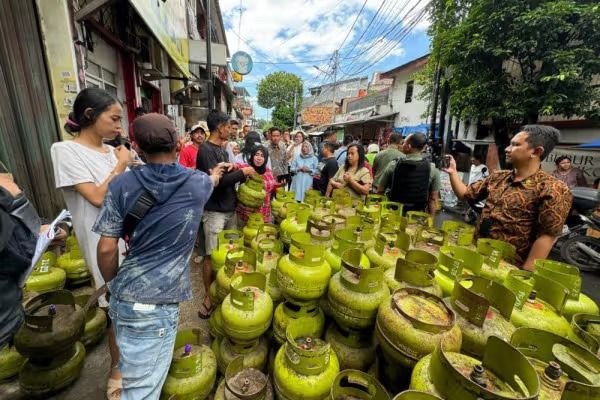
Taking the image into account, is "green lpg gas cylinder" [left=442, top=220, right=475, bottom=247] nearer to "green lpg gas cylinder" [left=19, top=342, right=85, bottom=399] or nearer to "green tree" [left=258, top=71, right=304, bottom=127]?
"green lpg gas cylinder" [left=19, top=342, right=85, bottom=399]

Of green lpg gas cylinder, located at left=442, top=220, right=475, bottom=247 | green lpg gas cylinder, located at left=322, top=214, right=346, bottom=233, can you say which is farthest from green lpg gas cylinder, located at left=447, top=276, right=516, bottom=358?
green lpg gas cylinder, located at left=322, top=214, right=346, bottom=233

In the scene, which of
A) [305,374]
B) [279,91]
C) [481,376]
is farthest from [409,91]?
[279,91]

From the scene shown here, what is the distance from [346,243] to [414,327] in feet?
3.03

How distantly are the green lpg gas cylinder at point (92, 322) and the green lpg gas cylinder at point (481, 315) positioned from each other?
105 inches

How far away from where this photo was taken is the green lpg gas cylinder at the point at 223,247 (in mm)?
2502

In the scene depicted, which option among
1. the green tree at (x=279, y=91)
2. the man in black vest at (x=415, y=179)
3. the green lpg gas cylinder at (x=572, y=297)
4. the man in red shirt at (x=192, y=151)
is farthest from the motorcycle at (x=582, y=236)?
the green tree at (x=279, y=91)

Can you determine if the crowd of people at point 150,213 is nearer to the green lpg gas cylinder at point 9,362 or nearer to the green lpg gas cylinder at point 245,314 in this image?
the green lpg gas cylinder at point 245,314

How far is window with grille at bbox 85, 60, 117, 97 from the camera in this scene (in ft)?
14.5

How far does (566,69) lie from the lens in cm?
649

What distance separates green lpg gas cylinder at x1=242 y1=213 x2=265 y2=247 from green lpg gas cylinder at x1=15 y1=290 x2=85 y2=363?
1489mm

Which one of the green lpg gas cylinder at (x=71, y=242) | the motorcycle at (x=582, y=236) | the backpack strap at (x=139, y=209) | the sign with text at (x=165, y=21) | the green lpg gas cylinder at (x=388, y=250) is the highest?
the sign with text at (x=165, y=21)

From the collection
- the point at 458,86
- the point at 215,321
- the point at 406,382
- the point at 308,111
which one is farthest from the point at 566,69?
the point at 308,111

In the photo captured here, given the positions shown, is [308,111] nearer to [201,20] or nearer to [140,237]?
[201,20]

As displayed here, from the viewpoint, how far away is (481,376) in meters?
1.02
